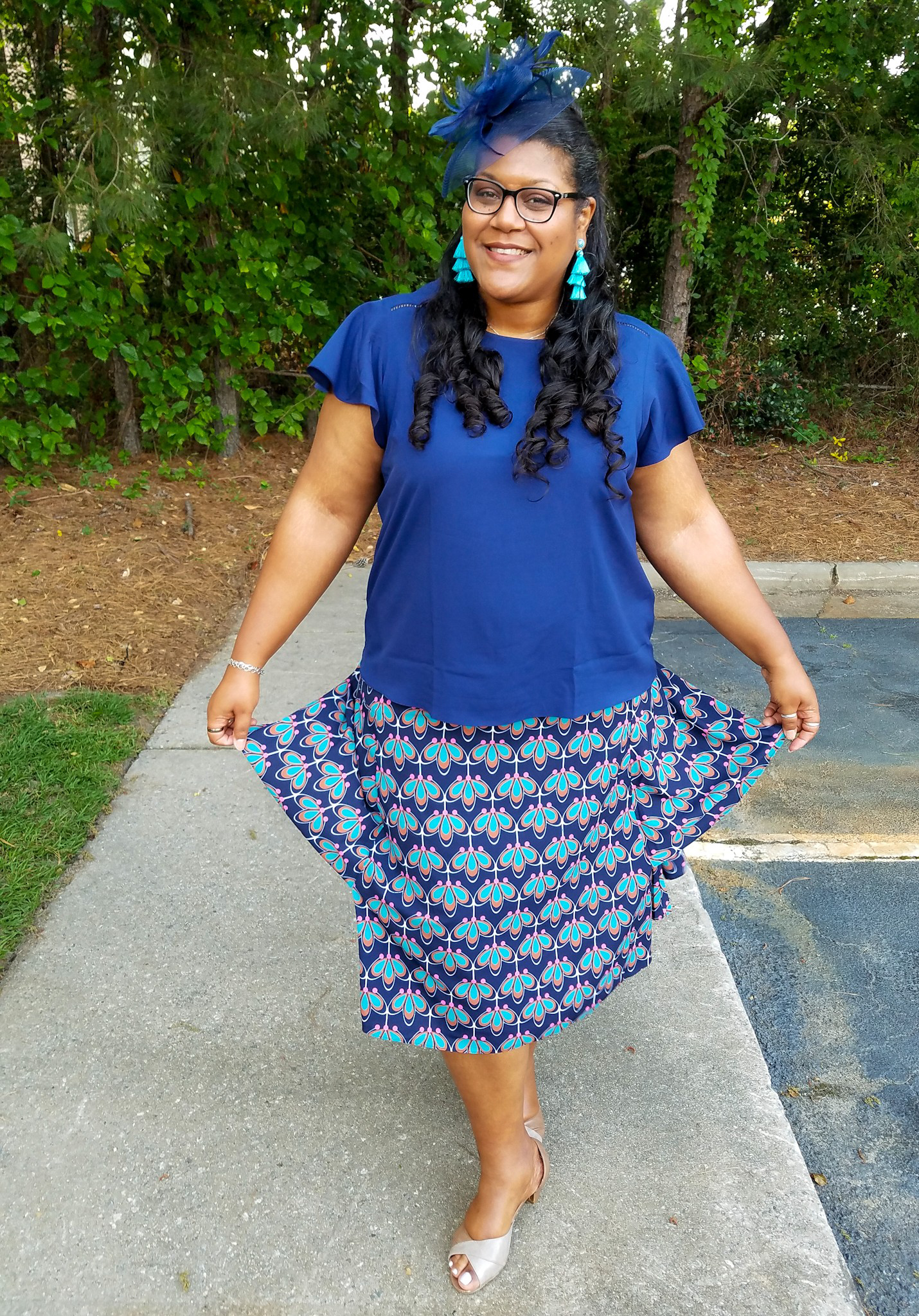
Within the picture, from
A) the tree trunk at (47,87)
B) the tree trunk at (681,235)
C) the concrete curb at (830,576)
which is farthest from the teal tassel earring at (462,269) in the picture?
the tree trunk at (681,235)

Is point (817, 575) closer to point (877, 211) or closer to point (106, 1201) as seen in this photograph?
point (877, 211)

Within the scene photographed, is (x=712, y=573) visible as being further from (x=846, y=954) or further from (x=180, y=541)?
(x=180, y=541)

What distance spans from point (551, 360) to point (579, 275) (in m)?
0.16

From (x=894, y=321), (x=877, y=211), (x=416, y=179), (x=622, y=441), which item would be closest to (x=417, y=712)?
(x=622, y=441)

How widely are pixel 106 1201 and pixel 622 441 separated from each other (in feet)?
5.56

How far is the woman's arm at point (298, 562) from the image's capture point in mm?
1648

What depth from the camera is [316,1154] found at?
1952 millimetres

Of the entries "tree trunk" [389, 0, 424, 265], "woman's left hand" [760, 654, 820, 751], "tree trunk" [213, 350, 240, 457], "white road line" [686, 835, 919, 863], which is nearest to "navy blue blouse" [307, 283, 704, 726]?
"woman's left hand" [760, 654, 820, 751]

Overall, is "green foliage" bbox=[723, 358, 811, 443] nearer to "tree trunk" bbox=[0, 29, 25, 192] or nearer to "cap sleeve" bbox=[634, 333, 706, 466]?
"tree trunk" bbox=[0, 29, 25, 192]

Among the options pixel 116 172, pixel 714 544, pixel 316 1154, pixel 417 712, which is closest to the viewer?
pixel 417 712

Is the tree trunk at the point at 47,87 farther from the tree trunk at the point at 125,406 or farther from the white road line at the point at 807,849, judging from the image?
the white road line at the point at 807,849

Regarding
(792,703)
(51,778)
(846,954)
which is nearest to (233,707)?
(792,703)

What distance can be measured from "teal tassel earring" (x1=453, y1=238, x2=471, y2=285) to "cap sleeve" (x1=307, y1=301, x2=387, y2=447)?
155 millimetres

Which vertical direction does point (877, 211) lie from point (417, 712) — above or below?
above
